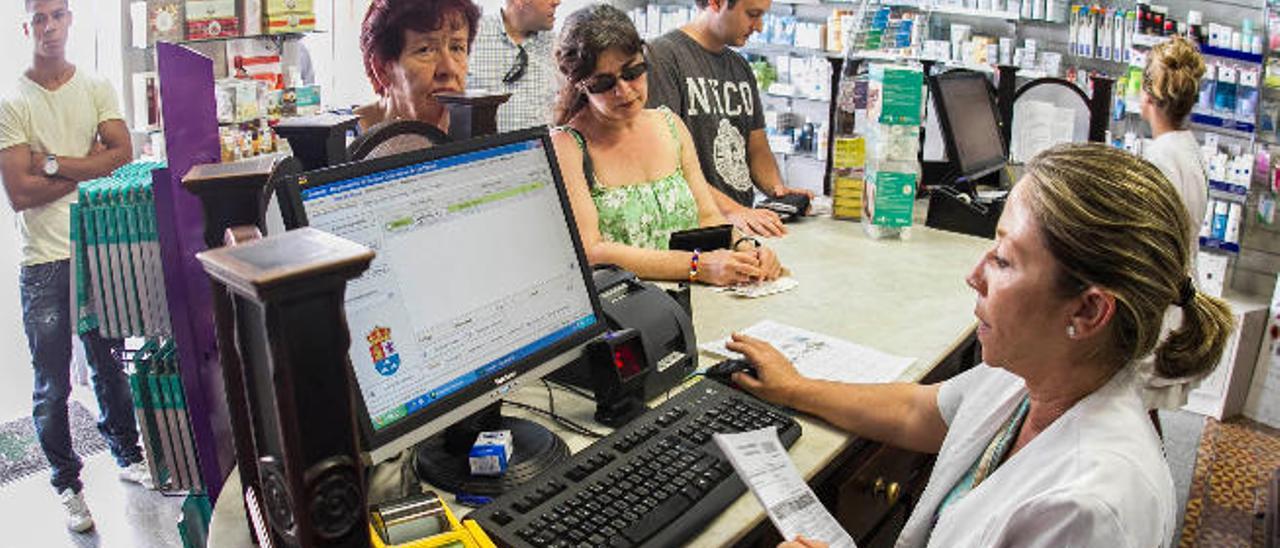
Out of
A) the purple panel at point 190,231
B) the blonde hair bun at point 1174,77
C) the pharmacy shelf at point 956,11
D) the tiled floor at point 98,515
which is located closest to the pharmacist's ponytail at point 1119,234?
the purple panel at point 190,231

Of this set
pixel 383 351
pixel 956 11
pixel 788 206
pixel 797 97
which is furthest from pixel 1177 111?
pixel 797 97

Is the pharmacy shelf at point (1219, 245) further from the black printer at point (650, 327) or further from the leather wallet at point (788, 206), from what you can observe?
the black printer at point (650, 327)

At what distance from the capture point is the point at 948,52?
5949 mm

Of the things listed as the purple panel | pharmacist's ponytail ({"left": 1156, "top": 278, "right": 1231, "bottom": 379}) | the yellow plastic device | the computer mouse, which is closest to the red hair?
the purple panel

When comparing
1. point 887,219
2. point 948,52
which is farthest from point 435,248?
point 948,52

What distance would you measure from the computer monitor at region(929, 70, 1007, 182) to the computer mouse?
1.84 m

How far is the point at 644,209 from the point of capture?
2.77 meters

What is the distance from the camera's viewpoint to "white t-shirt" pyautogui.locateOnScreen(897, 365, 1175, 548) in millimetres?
1216

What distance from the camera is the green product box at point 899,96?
298 cm

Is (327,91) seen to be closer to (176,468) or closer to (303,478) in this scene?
(176,468)

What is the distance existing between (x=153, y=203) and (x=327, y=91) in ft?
15.1

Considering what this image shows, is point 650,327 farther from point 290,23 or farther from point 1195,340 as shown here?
point 290,23

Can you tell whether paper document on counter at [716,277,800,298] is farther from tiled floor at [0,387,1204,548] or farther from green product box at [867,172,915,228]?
tiled floor at [0,387,1204,548]

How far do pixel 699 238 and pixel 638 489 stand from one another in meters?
1.30
